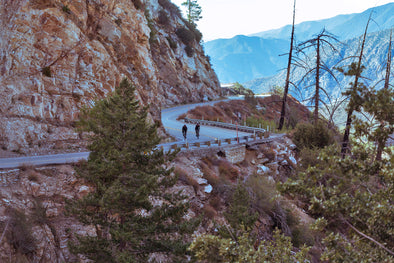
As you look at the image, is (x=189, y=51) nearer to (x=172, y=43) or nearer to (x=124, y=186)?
(x=172, y=43)

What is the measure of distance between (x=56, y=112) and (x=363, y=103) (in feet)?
61.8

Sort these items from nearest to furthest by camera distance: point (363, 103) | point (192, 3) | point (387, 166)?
1. point (387, 166)
2. point (363, 103)
3. point (192, 3)

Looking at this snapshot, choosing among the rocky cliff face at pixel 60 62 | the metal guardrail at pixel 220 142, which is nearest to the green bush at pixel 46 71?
the rocky cliff face at pixel 60 62

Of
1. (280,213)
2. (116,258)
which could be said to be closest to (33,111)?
(116,258)

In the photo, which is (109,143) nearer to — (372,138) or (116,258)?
(116,258)

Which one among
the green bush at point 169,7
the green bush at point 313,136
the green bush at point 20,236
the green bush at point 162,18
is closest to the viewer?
the green bush at point 20,236

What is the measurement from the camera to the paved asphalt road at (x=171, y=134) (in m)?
14.2

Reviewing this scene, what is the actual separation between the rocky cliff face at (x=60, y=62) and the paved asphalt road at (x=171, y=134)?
1722 mm

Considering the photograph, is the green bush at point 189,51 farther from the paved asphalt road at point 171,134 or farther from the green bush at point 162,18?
the paved asphalt road at point 171,134

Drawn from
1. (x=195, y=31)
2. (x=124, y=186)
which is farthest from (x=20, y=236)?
(x=195, y=31)

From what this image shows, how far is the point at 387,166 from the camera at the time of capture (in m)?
4.77

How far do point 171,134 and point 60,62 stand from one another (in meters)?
11.7

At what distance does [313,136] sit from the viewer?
23.2 meters

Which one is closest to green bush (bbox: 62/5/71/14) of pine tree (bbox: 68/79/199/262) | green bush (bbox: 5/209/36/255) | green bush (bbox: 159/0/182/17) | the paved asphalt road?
the paved asphalt road
